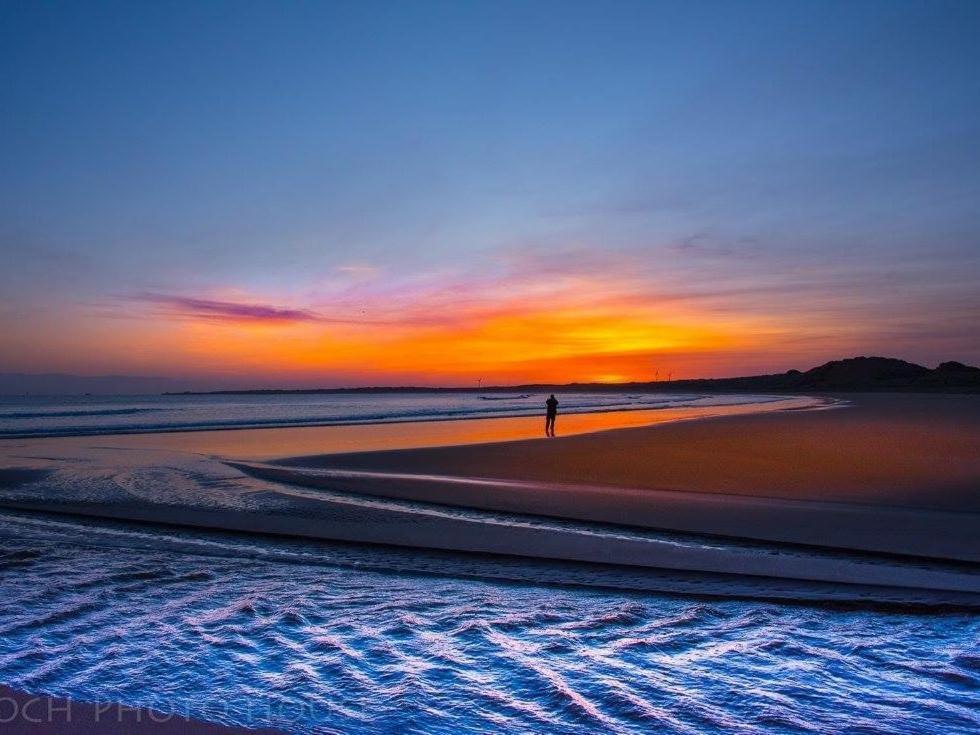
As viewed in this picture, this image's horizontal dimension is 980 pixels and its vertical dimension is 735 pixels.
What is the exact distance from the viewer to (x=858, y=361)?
190m

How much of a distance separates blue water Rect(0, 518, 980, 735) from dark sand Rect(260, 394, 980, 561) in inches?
152

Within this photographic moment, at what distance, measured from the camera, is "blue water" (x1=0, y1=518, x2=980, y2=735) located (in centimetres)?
412

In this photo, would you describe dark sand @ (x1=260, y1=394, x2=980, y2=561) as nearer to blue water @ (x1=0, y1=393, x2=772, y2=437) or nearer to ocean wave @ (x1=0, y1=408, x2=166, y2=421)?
blue water @ (x1=0, y1=393, x2=772, y2=437)

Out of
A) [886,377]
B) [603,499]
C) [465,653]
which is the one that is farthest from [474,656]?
[886,377]

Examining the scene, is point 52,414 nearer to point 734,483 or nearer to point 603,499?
point 603,499

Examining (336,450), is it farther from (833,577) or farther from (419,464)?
(833,577)

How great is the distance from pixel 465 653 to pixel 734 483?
1090cm

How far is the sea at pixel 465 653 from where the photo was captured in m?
4.13

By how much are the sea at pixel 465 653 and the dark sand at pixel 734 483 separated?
11.6 ft

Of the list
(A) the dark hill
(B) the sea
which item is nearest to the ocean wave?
(B) the sea

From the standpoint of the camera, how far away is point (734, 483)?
14.5 metres

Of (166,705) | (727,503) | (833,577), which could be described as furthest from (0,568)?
(727,503)

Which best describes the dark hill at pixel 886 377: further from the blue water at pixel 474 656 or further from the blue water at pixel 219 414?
the blue water at pixel 474 656

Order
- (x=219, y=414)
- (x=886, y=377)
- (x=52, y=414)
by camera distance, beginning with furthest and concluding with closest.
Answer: (x=886, y=377) < (x=219, y=414) < (x=52, y=414)
